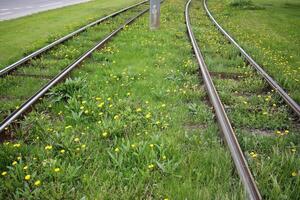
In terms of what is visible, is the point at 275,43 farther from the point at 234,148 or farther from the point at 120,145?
Result: the point at 120,145

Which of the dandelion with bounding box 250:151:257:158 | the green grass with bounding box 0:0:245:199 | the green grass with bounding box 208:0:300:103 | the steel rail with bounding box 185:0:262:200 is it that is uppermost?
the steel rail with bounding box 185:0:262:200

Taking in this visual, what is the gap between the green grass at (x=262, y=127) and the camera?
10.7 ft

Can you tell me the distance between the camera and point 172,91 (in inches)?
232

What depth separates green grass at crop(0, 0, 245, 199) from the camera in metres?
3.16

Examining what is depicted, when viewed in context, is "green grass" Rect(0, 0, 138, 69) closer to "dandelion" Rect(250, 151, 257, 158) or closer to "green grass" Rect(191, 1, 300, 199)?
"green grass" Rect(191, 1, 300, 199)

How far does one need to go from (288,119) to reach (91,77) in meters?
3.89

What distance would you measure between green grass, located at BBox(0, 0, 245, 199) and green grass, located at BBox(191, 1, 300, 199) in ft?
1.11

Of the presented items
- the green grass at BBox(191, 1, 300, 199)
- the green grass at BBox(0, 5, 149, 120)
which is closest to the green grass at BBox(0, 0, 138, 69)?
the green grass at BBox(0, 5, 149, 120)

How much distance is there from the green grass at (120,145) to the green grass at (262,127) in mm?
338

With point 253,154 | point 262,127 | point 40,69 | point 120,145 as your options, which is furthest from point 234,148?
point 40,69

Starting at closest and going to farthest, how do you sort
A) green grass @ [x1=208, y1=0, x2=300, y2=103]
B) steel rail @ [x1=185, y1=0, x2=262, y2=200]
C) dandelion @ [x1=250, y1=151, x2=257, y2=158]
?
steel rail @ [x1=185, y1=0, x2=262, y2=200], dandelion @ [x1=250, y1=151, x2=257, y2=158], green grass @ [x1=208, y1=0, x2=300, y2=103]

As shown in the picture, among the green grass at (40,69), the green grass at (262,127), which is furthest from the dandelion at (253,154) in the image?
the green grass at (40,69)

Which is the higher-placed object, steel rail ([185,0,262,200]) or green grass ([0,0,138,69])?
steel rail ([185,0,262,200])

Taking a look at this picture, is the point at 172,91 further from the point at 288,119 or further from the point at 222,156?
the point at 222,156
